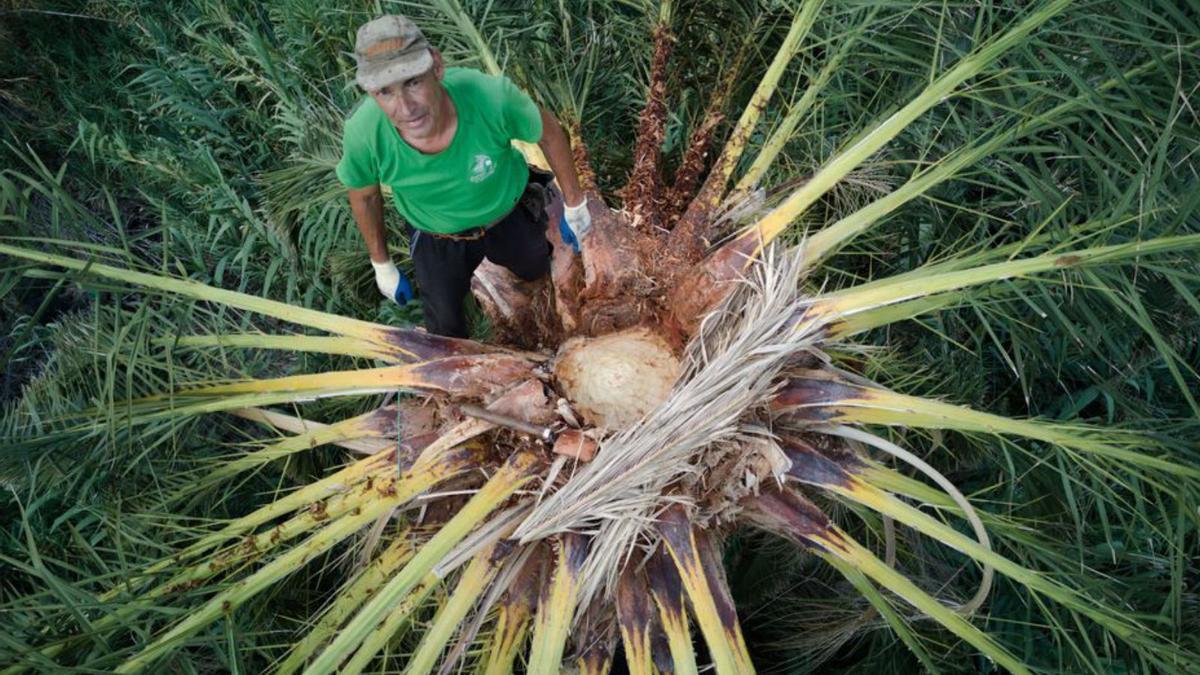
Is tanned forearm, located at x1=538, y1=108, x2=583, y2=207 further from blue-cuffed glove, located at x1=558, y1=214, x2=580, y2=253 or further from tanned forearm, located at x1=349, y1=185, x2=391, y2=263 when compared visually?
tanned forearm, located at x1=349, y1=185, x2=391, y2=263

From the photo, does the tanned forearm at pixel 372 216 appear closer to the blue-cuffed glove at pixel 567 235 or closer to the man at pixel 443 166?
the man at pixel 443 166

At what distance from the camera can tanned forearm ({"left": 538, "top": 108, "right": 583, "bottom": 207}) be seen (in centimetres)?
170

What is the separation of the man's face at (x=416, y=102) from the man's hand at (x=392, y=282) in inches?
15.5

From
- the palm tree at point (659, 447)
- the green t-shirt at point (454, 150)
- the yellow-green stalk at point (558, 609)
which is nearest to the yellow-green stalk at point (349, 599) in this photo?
the palm tree at point (659, 447)

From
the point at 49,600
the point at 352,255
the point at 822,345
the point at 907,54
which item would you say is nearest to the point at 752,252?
the point at 822,345

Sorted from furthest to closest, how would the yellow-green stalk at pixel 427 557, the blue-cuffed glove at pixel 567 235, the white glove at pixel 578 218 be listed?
the blue-cuffed glove at pixel 567 235 → the white glove at pixel 578 218 → the yellow-green stalk at pixel 427 557

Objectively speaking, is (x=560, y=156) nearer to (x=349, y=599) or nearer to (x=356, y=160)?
(x=356, y=160)

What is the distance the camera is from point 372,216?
1754mm

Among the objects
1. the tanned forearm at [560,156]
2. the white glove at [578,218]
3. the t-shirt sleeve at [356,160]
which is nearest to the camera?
the t-shirt sleeve at [356,160]

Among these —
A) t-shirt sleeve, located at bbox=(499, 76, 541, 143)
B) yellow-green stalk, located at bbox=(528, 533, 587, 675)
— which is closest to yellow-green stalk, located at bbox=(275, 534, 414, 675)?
yellow-green stalk, located at bbox=(528, 533, 587, 675)

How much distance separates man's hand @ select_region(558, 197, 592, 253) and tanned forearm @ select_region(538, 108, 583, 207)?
13mm

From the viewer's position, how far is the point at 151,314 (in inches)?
61.7

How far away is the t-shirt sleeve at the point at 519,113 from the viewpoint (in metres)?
1.61

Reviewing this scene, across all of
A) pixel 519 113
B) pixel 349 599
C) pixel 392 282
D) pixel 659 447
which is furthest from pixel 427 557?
pixel 519 113
